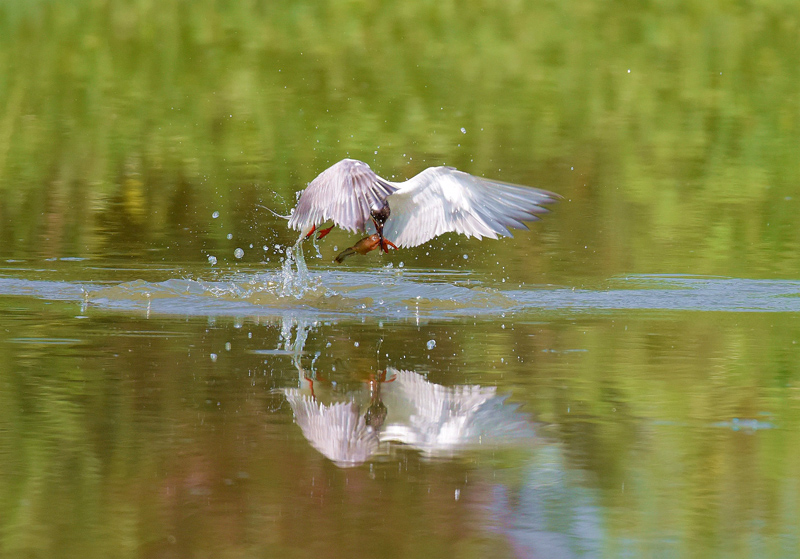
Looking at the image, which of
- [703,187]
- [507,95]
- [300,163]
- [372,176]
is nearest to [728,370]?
[372,176]

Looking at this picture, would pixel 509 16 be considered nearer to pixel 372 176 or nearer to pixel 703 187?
pixel 703 187

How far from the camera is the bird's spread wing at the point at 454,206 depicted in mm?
8703

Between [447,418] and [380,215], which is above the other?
[380,215]

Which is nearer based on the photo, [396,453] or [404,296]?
[396,453]

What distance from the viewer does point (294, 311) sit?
8273mm

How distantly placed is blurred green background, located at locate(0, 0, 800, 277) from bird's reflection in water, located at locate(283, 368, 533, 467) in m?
3.68

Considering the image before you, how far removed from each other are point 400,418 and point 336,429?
298 mm

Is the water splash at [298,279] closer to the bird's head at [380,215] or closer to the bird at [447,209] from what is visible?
the bird at [447,209]

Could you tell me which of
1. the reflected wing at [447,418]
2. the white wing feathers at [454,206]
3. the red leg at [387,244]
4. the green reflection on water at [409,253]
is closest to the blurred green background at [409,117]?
the green reflection on water at [409,253]

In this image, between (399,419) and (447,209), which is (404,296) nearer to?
(447,209)

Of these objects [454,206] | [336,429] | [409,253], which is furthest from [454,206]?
[336,429]

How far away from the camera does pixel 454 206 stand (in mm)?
8742

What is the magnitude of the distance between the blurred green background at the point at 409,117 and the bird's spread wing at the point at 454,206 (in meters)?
1.00

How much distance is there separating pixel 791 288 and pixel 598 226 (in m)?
2.56
